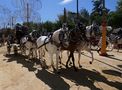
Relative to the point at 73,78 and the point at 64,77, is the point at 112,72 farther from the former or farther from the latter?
the point at 64,77

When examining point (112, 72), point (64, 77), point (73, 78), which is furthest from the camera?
point (112, 72)

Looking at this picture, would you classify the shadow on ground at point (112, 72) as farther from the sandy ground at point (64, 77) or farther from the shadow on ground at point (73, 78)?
the shadow on ground at point (73, 78)

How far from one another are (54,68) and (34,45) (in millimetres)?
4194

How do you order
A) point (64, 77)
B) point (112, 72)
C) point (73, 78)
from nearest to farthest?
point (73, 78) → point (64, 77) → point (112, 72)

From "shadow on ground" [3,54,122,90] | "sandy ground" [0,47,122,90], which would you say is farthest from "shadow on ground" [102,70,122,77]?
"shadow on ground" [3,54,122,90]

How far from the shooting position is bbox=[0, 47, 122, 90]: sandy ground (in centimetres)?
1223

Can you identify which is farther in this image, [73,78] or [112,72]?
[112,72]

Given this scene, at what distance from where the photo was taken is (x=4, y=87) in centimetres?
1262

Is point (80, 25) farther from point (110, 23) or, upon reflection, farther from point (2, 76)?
point (110, 23)

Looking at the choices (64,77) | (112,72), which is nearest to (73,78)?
(64,77)

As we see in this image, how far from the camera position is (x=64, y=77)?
13.8 m

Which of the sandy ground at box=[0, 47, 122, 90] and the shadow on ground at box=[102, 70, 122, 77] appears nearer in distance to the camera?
the sandy ground at box=[0, 47, 122, 90]

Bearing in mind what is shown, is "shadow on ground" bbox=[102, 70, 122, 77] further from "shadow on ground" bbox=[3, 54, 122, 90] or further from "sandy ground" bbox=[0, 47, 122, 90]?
"shadow on ground" bbox=[3, 54, 122, 90]

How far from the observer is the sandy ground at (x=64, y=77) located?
1223 centimetres
